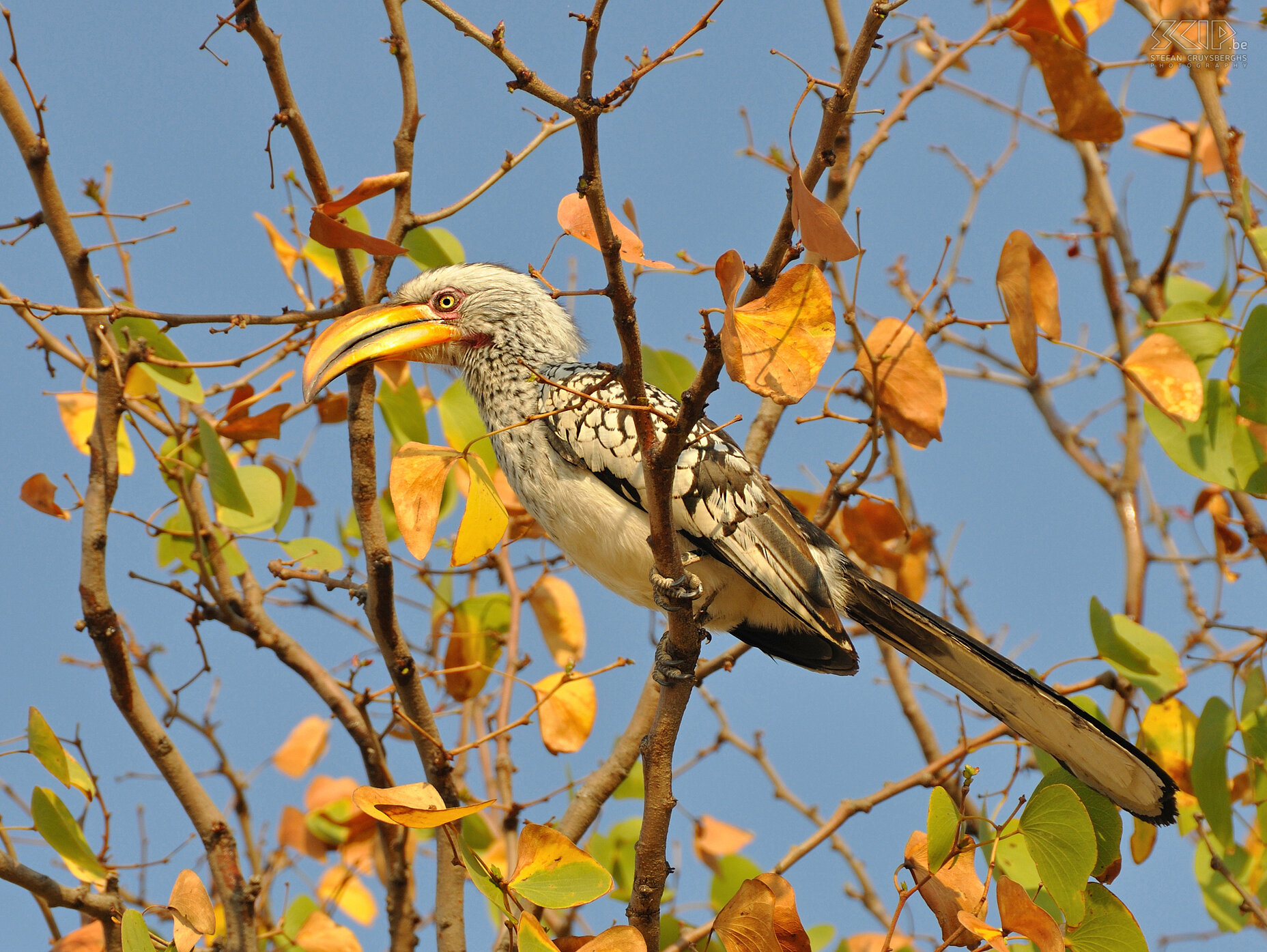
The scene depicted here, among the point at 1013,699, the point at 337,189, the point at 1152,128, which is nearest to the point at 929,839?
the point at 1013,699

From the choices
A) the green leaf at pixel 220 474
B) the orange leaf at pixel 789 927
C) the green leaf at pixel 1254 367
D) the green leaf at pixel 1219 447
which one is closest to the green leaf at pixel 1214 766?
the green leaf at pixel 1219 447

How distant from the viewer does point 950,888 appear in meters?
2.09

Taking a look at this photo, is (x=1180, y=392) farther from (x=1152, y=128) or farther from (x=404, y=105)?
(x=404, y=105)

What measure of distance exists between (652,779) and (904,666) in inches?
79.2

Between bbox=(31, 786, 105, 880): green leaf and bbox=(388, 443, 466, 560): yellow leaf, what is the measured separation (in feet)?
3.33

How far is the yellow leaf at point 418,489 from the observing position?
240 centimetres

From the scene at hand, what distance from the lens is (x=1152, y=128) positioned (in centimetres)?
404

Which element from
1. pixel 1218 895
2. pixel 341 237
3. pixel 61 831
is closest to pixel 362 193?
pixel 341 237

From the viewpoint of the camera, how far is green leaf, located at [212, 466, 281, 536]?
3123mm

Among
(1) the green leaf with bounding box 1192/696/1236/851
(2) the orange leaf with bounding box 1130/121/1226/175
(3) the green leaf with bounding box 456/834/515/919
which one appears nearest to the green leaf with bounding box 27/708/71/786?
(3) the green leaf with bounding box 456/834/515/919

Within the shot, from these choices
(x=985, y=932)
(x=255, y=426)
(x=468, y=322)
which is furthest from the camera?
(x=468, y=322)

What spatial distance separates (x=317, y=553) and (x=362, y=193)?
1239 mm

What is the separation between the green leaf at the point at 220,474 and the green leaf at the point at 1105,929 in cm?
208

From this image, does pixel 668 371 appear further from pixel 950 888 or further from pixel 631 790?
pixel 950 888
